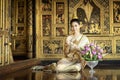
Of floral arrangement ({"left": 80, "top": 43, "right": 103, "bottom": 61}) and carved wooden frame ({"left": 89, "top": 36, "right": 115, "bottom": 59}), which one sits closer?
floral arrangement ({"left": 80, "top": 43, "right": 103, "bottom": 61})

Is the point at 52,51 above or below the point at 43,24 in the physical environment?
below

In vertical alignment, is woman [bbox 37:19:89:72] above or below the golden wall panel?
below

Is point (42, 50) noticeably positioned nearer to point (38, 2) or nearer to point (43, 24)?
point (43, 24)

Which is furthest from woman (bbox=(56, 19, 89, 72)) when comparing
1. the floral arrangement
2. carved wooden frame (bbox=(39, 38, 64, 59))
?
carved wooden frame (bbox=(39, 38, 64, 59))

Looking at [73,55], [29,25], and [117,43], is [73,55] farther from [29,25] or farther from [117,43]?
[117,43]

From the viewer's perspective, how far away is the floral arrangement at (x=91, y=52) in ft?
17.7

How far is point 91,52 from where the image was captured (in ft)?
17.8

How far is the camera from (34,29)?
1093 cm

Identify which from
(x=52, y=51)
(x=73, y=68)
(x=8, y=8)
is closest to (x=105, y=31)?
(x=52, y=51)

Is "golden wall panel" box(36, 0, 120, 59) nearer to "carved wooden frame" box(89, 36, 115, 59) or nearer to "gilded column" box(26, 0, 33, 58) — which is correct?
"carved wooden frame" box(89, 36, 115, 59)

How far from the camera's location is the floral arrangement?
541cm

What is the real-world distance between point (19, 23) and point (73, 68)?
5.99 m

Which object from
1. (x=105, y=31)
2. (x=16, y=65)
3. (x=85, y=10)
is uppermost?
(x=85, y=10)

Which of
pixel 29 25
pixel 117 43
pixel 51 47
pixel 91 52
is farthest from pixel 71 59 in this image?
pixel 117 43
